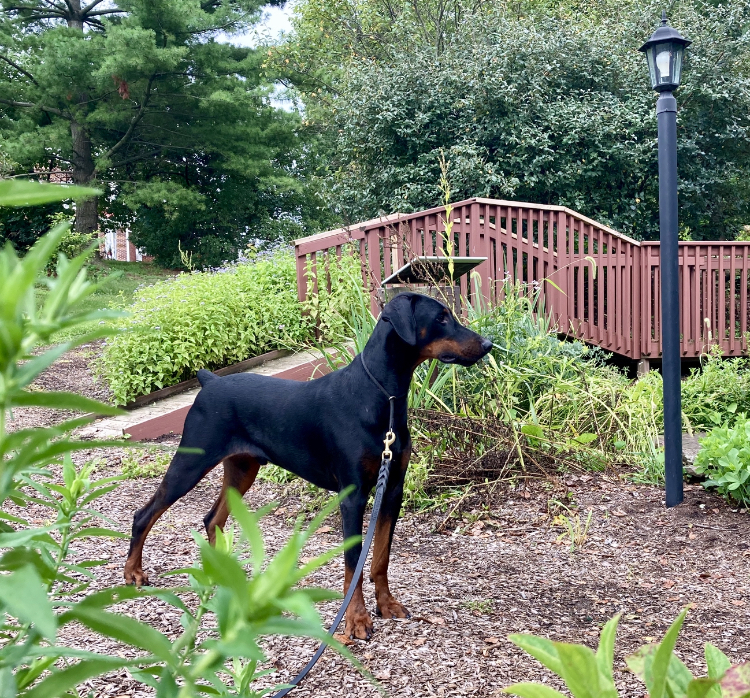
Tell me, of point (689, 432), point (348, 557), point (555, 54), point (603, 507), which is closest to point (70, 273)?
point (348, 557)

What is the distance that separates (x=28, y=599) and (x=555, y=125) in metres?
12.4

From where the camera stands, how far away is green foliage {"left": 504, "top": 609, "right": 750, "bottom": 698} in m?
0.58

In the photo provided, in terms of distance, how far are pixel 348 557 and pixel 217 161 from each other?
703 inches

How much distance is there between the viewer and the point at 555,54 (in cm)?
1257

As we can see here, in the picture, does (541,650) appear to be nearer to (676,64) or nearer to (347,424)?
(347,424)

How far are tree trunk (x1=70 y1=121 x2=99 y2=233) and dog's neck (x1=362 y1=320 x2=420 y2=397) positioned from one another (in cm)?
1675

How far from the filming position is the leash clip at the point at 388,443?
3.15 metres

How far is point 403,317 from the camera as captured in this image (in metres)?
3.25

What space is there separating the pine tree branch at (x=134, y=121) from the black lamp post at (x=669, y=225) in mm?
14761

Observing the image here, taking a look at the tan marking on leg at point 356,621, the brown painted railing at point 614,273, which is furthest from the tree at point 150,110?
the tan marking on leg at point 356,621

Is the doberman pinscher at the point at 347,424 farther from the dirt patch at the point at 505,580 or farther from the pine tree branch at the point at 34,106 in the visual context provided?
the pine tree branch at the point at 34,106

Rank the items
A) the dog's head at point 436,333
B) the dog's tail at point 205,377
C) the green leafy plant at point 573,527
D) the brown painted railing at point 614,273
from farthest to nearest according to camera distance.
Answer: the brown painted railing at point 614,273
the green leafy plant at point 573,527
the dog's tail at point 205,377
the dog's head at point 436,333

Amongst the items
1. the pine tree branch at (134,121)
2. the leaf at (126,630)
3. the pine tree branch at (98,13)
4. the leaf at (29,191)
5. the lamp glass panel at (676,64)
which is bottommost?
the leaf at (126,630)

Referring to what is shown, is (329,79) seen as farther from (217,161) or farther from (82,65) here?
(82,65)
